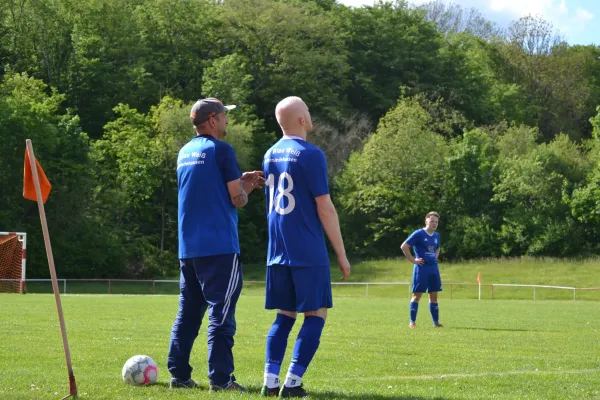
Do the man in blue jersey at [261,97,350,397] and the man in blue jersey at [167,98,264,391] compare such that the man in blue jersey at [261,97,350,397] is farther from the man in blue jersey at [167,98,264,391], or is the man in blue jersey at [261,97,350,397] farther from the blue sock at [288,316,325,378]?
the man in blue jersey at [167,98,264,391]

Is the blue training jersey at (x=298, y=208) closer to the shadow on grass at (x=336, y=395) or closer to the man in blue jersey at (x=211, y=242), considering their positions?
the man in blue jersey at (x=211, y=242)

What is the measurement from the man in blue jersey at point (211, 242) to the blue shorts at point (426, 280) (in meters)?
10.5

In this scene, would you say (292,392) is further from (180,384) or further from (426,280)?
(426,280)

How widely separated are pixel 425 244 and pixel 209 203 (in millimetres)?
10671

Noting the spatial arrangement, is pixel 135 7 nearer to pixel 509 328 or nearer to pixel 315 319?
pixel 509 328

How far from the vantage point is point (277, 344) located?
25.4 feet

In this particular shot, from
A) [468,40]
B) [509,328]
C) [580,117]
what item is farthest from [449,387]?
[468,40]

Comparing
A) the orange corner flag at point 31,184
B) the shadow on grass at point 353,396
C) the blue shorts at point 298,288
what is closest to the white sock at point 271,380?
the shadow on grass at point 353,396

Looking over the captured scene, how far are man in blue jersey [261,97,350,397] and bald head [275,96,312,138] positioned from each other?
0.36 feet

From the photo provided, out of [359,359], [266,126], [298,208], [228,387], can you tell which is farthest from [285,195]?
[266,126]

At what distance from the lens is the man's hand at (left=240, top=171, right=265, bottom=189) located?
26.8 feet

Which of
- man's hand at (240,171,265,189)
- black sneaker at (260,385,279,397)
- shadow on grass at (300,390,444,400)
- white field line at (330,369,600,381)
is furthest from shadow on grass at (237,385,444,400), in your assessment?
man's hand at (240,171,265,189)

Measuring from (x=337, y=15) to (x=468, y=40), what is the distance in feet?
53.5

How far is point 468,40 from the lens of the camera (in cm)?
8900
